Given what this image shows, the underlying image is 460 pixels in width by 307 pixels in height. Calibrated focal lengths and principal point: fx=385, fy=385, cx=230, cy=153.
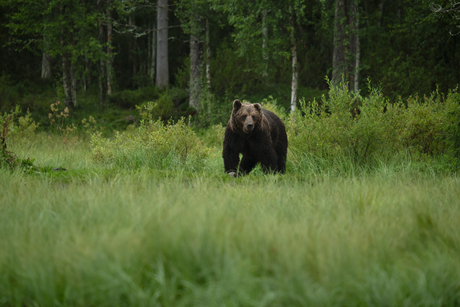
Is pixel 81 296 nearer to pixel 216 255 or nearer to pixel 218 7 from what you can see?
pixel 216 255

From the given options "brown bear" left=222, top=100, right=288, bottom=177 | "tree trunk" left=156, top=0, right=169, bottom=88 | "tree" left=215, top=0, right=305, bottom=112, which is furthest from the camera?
"tree trunk" left=156, top=0, right=169, bottom=88

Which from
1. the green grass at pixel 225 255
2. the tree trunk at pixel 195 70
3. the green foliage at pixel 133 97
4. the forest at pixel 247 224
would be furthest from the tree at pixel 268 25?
the green grass at pixel 225 255

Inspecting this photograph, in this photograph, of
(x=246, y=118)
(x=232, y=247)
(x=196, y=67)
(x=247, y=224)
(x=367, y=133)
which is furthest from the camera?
(x=196, y=67)

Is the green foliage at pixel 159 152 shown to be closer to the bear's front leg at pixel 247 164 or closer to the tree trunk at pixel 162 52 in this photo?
the bear's front leg at pixel 247 164

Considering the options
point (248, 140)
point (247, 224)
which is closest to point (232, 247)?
point (247, 224)

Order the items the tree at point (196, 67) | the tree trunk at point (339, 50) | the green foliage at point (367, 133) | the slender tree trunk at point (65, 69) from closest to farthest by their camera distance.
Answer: the green foliage at point (367, 133)
the tree trunk at point (339, 50)
the slender tree trunk at point (65, 69)
the tree at point (196, 67)

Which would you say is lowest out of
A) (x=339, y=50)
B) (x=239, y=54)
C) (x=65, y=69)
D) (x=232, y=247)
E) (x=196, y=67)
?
(x=232, y=247)

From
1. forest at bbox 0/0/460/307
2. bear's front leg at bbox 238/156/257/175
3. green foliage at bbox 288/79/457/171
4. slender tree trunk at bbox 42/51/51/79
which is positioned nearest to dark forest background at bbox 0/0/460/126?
slender tree trunk at bbox 42/51/51/79

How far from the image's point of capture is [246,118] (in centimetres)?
595

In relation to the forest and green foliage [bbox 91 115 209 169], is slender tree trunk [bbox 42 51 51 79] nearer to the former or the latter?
the forest

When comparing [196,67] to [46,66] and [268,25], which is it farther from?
[46,66]

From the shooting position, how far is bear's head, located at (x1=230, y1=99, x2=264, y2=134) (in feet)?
19.2

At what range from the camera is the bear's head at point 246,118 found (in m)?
5.86

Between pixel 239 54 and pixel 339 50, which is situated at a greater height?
pixel 239 54
